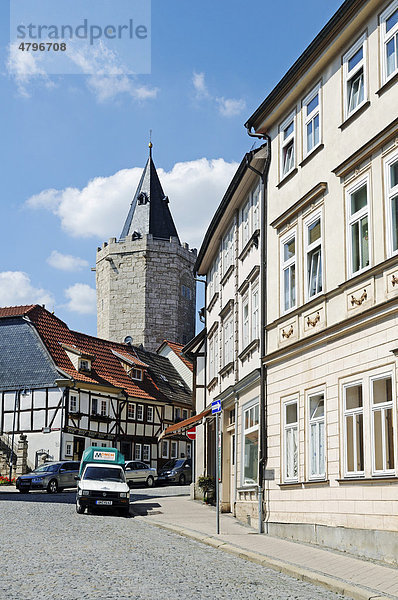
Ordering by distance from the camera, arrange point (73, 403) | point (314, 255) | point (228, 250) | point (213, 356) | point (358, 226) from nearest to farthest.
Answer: point (358, 226) < point (314, 255) < point (228, 250) < point (213, 356) < point (73, 403)

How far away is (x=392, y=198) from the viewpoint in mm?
13664

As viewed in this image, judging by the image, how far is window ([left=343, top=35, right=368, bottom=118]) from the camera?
15.2 metres

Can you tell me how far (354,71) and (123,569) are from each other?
9.89 m

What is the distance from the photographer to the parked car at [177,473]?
46069mm

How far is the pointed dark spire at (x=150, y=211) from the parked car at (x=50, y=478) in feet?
153

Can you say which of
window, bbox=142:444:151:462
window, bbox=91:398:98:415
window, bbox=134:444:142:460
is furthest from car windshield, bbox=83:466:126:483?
window, bbox=142:444:151:462

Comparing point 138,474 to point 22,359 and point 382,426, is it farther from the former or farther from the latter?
point 382,426

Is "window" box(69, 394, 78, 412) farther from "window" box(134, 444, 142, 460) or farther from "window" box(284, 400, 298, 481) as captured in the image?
"window" box(284, 400, 298, 481)

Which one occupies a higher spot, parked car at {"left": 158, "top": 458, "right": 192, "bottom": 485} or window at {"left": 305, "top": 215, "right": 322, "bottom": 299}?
window at {"left": 305, "top": 215, "right": 322, "bottom": 299}

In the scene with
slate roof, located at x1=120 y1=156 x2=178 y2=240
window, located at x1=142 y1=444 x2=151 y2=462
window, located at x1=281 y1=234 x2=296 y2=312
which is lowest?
window, located at x1=142 y1=444 x2=151 y2=462

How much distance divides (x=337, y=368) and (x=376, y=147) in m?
4.07

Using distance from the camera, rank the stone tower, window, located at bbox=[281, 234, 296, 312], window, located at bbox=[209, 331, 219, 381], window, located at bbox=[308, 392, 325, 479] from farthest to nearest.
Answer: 1. the stone tower
2. window, located at bbox=[209, 331, 219, 381]
3. window, located at bbox=[281, 234, 296, 312]
4. window, located at bbox=[308, 392, 325, 479]

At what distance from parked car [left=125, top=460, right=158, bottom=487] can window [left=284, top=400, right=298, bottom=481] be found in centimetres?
2610

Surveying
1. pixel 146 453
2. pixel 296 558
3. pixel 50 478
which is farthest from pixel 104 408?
pixel 296 558
